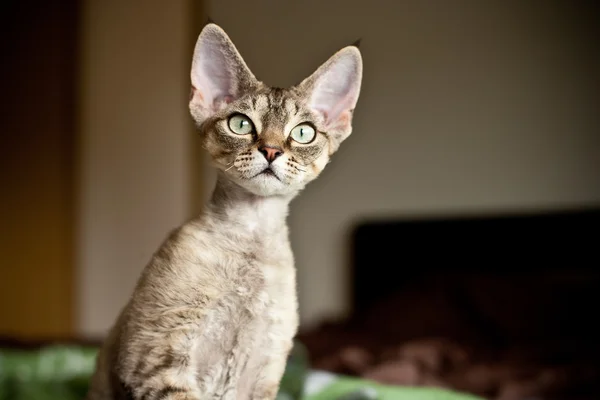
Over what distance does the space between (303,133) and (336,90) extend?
0.37ft

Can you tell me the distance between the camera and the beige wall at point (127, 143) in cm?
343

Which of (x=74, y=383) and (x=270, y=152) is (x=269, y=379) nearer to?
(x=270, y=152)

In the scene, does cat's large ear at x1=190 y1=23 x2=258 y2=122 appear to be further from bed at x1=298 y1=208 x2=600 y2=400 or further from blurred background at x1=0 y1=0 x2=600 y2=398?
blurred background at x1=0 y1=0 x2=600 y2=398

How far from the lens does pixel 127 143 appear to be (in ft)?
11.8

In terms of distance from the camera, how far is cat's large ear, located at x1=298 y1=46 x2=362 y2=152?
105 cm

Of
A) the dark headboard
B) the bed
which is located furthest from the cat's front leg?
the dark headboard

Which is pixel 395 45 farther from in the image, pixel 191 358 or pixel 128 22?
pixel 191 358

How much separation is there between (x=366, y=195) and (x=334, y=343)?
44.1 inches

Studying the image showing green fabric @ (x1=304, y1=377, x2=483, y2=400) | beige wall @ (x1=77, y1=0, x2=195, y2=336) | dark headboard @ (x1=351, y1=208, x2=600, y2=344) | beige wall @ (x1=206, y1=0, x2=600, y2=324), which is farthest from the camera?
beige wall @ (x1=77, y1=0, x2=195, y2=336)

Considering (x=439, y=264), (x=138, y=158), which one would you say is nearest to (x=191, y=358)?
(x=439, y=264)

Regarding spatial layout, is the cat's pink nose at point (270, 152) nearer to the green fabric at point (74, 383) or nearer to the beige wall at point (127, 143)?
the green fabric at point (74, 383)

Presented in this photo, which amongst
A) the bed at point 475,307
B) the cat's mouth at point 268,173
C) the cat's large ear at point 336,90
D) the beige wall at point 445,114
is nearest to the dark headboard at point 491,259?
the bed at point 475,307

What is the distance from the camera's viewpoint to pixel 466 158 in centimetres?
305

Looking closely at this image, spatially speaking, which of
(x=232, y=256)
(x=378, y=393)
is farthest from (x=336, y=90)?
(x=378, y=393)
